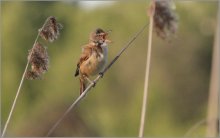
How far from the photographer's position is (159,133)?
74.5 feet

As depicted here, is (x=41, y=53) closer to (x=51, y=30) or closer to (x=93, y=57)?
(x=51, y=30)

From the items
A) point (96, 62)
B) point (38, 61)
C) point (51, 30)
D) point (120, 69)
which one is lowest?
point (38, 61)

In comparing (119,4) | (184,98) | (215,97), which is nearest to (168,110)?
(184,98)

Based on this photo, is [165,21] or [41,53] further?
[41,53]

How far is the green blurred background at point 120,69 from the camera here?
76.4 feet

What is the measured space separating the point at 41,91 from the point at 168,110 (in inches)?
167

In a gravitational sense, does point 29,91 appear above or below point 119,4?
below

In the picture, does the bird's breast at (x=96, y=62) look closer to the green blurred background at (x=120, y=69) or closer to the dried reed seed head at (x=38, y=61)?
the dried reed seed head at (x=38, y=61)

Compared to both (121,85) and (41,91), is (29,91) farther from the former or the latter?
(121,85)

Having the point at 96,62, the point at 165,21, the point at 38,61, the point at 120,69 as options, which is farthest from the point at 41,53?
the point at 120,69

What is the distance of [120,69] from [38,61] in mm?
20594

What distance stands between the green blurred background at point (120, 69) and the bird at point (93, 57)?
16460 millimetres

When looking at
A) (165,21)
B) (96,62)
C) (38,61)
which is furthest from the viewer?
(96,62)

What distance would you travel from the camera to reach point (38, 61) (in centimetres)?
406
